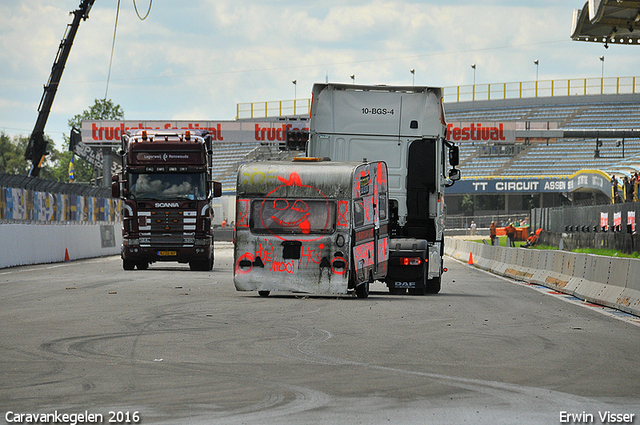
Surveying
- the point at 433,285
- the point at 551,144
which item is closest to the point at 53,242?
the point at 433,285

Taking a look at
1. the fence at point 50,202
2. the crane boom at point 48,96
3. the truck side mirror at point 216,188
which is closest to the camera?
the truck side mirror at point 216,188

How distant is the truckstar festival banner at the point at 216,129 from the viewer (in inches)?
2361

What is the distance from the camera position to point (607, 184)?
62.6 meters

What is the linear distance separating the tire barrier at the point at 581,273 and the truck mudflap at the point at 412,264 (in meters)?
3.00

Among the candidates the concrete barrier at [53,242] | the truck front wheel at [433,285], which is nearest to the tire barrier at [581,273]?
the truck front wheel at [433,285]

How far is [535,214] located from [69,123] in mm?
91725

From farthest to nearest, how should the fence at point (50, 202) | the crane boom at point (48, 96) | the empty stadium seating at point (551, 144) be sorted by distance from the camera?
1. the empty stadium seating at point (551, 144)
2. the crane boom at point (48, 96)
3. the fence at point (50, 202)

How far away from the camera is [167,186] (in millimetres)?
25766

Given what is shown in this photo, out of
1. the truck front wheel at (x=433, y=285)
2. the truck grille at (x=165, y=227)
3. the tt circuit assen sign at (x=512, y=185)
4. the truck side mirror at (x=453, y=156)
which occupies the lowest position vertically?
the truck front wheel at (x=433, y=285)

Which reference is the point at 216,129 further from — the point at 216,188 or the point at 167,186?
the point at 167,186

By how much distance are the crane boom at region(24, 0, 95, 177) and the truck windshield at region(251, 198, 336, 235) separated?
39.5m

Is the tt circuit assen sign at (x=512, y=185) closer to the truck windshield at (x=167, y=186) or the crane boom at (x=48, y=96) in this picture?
the crane boom at (x=48, y=96)

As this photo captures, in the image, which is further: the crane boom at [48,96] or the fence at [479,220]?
the fence at [479,220]

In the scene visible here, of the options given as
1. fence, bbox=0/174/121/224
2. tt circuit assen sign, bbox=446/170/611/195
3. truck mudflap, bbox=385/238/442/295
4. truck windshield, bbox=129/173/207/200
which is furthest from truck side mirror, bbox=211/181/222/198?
tt circuit assen sign, bbox=446/170/611/195
